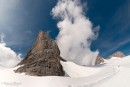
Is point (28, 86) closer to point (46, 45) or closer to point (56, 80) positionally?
point (56, 80)

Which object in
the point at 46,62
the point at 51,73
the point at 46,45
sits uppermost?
the point at 46,45

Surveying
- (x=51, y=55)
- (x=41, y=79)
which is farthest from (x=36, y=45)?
(x=41, y=79)

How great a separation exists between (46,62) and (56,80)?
42061 millimetres

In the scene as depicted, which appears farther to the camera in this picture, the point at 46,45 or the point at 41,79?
the point at 46,45

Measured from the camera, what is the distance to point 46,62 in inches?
3253

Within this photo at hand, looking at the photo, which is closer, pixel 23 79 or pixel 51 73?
pixel 23 79

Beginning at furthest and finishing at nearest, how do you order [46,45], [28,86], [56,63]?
[46,45], [56,63], [28,86]

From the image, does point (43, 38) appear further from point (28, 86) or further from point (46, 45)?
point (28, 86)

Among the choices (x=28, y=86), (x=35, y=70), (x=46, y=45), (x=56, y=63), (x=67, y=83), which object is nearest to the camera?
(x=28, y=86)

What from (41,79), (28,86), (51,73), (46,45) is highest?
(46,45)

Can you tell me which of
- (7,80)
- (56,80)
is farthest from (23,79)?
(56,80)

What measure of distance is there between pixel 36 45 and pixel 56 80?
232 feet

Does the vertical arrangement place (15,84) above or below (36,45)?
below

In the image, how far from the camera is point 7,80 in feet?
125
